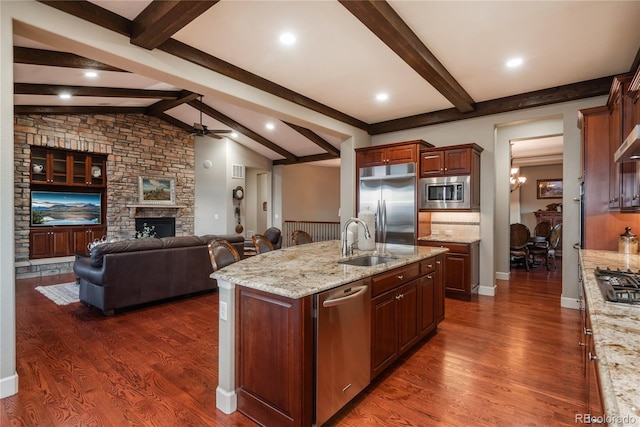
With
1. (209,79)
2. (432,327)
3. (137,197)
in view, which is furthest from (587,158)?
(137,197)

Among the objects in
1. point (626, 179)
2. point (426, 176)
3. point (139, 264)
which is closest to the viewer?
point (626, 179)

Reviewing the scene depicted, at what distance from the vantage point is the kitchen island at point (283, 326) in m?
1.76

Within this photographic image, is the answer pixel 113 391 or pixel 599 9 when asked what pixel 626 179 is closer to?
pixel 599 9

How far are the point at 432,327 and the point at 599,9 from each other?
10.4 feet

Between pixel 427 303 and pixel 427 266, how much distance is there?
0.37 meters

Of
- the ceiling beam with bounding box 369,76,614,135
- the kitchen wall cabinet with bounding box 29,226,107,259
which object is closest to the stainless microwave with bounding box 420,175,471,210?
the ceiling beam with bounding box 369,76,614,135

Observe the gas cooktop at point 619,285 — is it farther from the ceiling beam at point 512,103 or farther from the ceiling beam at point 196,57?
the ceiling beam at point 196,57

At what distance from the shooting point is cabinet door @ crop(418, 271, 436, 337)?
3.01m

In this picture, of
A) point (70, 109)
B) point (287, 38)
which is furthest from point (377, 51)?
point (70, 109)

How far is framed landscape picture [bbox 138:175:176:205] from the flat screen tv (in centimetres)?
90

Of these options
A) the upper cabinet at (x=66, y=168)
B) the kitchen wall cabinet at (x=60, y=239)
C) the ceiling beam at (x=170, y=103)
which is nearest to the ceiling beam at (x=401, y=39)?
the ceiling beam at (x=170, y=103)

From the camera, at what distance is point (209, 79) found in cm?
357

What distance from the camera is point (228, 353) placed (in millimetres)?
2100

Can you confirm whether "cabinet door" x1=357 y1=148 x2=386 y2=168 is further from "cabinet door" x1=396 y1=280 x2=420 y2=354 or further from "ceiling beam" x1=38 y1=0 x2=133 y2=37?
"ceiling beam" x1=38 y1=0 x2=133 y2=37
